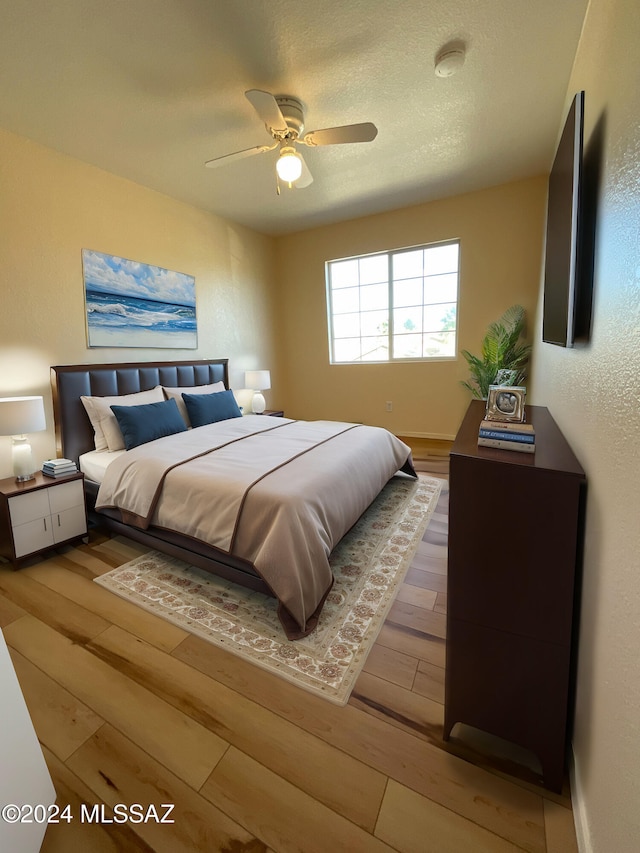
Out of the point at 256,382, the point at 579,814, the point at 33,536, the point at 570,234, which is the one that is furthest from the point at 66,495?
the point at 570,234

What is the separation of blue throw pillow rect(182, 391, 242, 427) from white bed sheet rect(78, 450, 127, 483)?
29.2 inches

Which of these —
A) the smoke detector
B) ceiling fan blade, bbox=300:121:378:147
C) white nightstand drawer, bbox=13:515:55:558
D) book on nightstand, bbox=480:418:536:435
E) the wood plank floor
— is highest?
the smoke detector

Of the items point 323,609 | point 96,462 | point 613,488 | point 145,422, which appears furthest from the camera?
point 145,422

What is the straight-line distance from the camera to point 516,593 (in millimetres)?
1054

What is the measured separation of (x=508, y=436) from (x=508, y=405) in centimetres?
23

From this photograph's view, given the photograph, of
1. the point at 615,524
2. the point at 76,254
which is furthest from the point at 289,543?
the point at 76,254

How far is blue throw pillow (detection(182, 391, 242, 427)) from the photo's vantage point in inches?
134

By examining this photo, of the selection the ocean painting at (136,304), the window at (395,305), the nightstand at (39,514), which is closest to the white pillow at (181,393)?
the ocean painting at (136,304)

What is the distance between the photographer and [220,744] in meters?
1.23

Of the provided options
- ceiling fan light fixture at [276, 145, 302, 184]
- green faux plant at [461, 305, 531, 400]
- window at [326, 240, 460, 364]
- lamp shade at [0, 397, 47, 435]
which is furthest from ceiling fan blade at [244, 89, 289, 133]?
green faux plant at [461, 305, 531, 400]

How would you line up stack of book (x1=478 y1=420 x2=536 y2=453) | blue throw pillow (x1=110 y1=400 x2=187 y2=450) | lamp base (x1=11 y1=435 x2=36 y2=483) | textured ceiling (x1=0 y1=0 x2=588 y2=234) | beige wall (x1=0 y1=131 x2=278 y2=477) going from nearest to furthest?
stack of book (x1=478 y1=420 x2=536 y2=453) → textured ceiling (x1=0 y1=0 x2=588 y2=234) → lamp base (x1=11 y1=435 x2=36 y2=483) → beige wall (x1=0 y1=131 x2=278 y2=477) → blue throw pillow (x1=110 y1=400 x2=187 y2=450)

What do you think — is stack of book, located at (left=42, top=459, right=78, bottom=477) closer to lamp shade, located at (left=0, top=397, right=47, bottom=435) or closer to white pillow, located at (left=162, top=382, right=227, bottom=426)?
lamp shade, located at (left=0, top=397, right=47, bottom=435)

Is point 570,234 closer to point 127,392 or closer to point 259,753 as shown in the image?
point 259,753

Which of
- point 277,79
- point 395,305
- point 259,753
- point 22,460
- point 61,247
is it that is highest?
point 277,79
